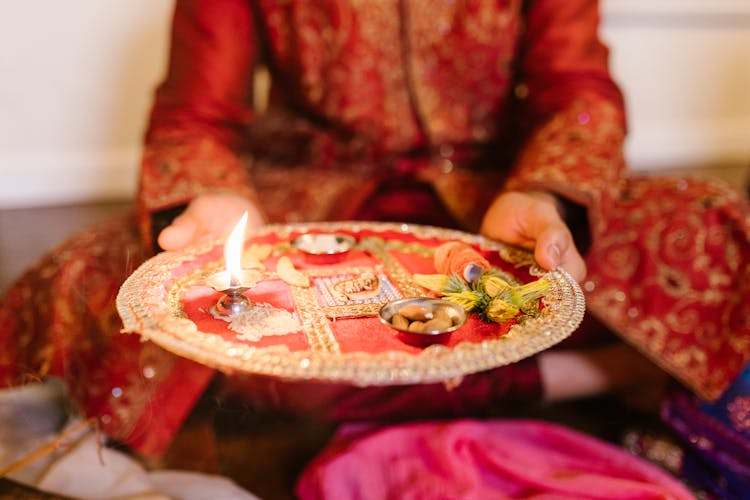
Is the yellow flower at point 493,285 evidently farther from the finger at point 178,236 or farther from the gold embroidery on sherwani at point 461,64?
the gold embroidery on sherwani at point 461,64

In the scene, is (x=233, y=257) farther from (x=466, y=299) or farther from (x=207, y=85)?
(x=207, y=85)

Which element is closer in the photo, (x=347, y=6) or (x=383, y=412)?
(x=383, y=412)

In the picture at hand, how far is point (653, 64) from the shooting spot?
2164mm

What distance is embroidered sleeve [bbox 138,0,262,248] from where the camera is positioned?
992mm

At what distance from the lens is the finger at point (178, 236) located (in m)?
0.64

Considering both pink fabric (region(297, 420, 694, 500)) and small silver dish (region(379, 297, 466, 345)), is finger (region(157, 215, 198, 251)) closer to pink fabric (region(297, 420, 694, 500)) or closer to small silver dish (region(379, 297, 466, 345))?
small silver dish (region(379, 297, 466, 345))

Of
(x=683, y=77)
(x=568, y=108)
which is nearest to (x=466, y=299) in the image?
(x=568, y=108)

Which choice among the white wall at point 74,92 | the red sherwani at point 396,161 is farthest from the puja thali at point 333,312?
the white wall at point 74,92

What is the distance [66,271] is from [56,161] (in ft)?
3.98

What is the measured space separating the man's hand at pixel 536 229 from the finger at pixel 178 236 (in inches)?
11.3

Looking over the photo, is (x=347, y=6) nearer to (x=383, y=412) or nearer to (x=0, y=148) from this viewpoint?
(x=383, y=412)

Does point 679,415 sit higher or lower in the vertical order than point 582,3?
lower

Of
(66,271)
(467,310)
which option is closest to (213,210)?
(66,271)

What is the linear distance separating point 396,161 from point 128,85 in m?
1.02
